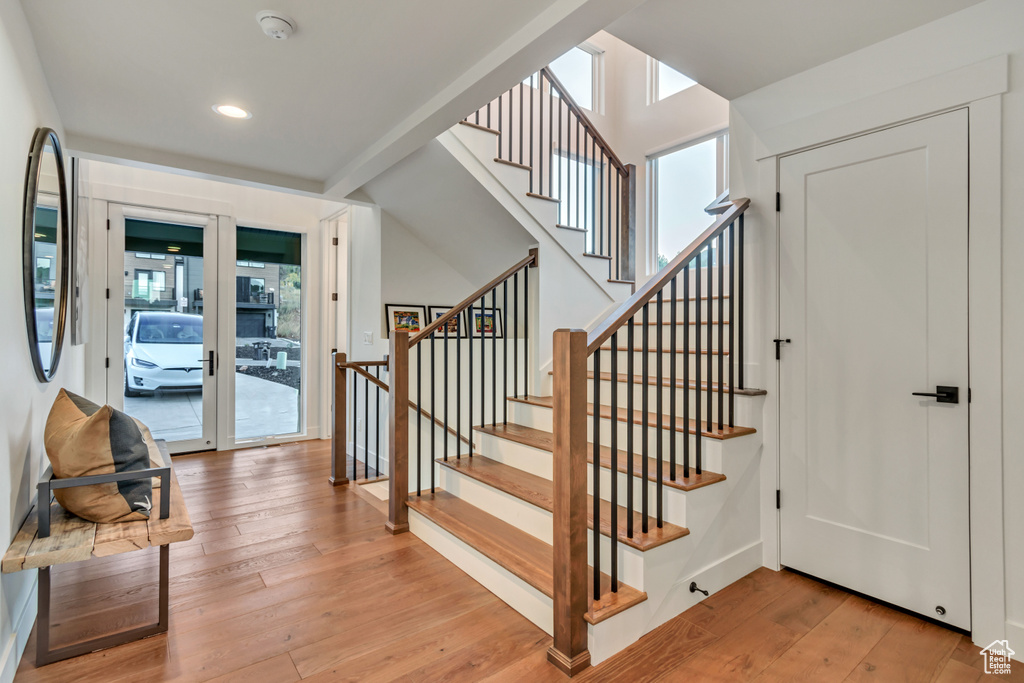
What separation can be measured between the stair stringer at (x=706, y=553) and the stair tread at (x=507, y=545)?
0.05m

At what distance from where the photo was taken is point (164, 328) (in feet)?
15.3

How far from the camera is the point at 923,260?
2.02 meters

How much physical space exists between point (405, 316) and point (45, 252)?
8.70 ft

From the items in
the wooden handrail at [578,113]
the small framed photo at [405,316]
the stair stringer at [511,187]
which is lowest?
the small framed photo at [405,316]

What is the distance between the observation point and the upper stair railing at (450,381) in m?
2.92

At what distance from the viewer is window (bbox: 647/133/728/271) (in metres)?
4.40

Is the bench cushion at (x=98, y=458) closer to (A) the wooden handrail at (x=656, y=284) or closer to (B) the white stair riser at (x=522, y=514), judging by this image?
(B) the white stair riser at (x=522, y=514)

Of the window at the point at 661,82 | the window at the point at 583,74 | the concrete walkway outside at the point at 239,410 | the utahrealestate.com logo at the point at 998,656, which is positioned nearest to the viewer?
the utahrealestate.com logo at the point at 998,656

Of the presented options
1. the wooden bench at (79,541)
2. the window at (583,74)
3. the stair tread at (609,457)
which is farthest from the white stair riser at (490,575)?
the window at (583,74)

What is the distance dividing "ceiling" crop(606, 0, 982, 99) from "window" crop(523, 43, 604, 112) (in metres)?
3.31

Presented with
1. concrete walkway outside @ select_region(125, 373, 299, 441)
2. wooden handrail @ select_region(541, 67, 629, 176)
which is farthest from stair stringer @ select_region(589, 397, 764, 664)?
concrete walkway outside @ select_region(125, 373, 299, 441)

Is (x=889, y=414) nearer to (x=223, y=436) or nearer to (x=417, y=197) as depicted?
(x=417, y=197)

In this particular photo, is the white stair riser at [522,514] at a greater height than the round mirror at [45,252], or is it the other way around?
the round mirror at [45,252]

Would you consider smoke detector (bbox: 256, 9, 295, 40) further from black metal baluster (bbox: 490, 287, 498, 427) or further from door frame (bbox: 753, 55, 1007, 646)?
door frame (bbox: 753, 55, 1007, 646)
